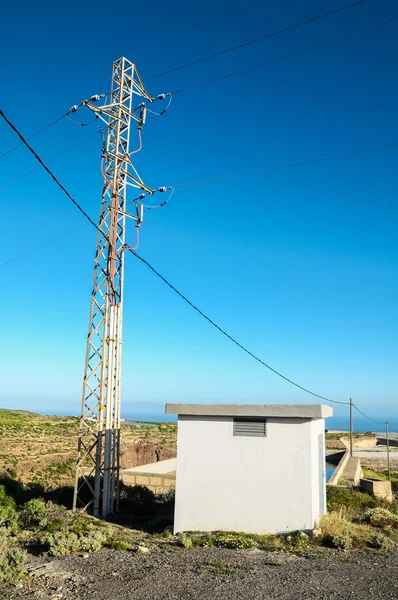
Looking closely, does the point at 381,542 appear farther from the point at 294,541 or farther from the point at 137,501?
the point at 137,501

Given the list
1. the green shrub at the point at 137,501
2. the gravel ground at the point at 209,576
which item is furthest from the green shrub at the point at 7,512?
the gravel ground at the point at 209,576

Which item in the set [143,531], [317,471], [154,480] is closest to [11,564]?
[143,531]

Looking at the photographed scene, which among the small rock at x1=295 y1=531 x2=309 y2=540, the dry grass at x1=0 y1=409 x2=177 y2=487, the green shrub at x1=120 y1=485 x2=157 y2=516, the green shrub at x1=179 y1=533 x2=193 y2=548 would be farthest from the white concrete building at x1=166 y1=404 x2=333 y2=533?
the dry grass at x1=0 y1=409 x2=177 y2=487

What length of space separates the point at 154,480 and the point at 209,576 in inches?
529

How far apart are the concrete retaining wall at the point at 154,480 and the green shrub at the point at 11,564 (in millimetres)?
12066

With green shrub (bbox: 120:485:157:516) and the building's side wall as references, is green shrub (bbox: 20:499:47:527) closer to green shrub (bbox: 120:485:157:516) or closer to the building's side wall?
green shrub (bbox: 120:485:157:516)

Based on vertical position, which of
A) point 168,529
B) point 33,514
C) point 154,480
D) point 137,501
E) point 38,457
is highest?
point 33,514

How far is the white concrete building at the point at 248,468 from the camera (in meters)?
13.0

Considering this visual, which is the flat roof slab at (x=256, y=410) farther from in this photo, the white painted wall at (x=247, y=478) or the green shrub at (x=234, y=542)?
the green shrub at (x=234, y=542)

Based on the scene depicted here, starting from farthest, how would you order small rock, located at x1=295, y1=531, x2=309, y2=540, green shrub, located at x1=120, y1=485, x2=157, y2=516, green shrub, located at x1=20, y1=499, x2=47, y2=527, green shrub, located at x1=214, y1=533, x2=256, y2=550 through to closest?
green shrub, located at x1=120, y1=485, x2=157, y2=516 < green shrub, located at x1=20, y1=499, x2=47, y2=527 < small rock, located at x1=295, y1=531, x2=309, y2=540 < green shrub, located at x1=214, y1=533, x2=256, y2=550

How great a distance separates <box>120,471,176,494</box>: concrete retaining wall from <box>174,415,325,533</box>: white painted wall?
29.2 ft

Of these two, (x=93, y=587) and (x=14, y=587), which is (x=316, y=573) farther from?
(x=14, y=587)

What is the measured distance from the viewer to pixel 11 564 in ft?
32.1

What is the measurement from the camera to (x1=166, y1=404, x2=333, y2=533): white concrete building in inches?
511
